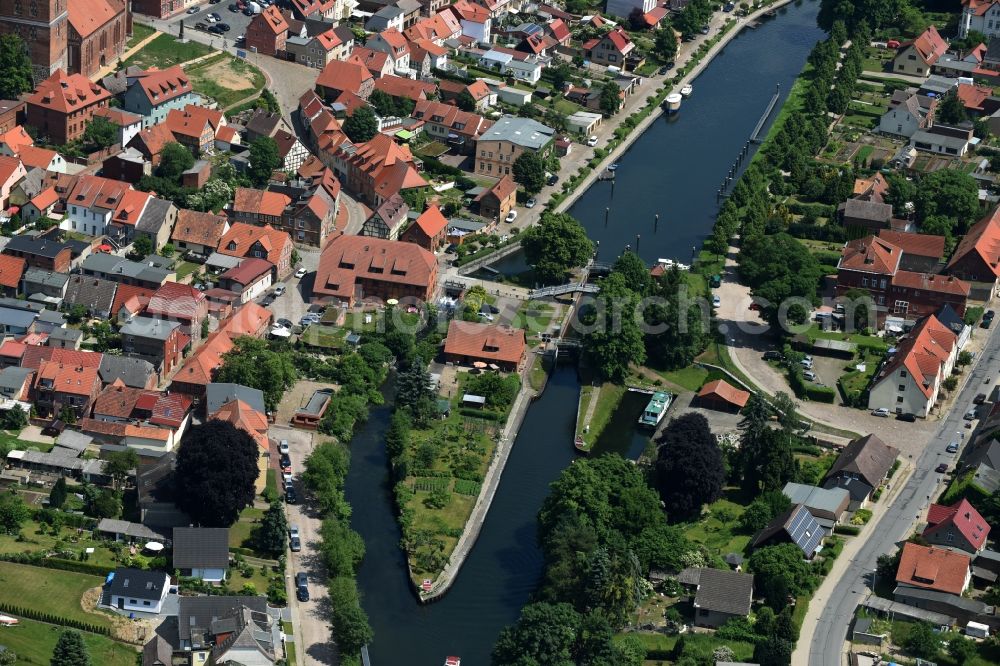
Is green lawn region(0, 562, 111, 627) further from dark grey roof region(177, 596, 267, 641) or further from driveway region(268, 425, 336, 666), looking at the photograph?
driveway region(268, 425, 336, 666)

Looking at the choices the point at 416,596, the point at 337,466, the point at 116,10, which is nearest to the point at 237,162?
the point at 116,10

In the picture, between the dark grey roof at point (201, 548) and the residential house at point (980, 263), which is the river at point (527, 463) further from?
the residential house at point (980, 263)

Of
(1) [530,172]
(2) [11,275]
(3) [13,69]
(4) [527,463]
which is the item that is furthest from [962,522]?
(3) [13,69]

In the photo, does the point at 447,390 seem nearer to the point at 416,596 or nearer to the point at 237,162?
the point at 416,596

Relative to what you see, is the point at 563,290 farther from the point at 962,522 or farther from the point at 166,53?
the point at 166,53

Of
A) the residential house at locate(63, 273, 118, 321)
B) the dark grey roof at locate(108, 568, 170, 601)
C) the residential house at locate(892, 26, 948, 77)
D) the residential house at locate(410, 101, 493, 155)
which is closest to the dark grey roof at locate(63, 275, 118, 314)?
the residential house at locate(63, 273, 118, 321)

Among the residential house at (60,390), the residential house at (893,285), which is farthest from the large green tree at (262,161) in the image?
the residential house at (893,285)
